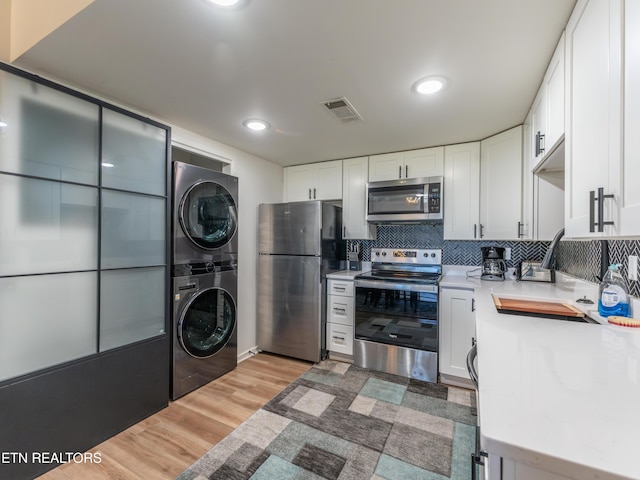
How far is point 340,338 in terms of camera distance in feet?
9.89

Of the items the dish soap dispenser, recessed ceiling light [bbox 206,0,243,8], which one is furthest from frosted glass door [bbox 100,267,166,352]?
the dish soap dispenser

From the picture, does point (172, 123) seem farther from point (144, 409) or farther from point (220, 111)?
point (144, 409)

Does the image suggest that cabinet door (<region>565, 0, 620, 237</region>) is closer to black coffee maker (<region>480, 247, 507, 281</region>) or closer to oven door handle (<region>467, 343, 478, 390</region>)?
oven door handle (<region>467, 343, 478, 390</region>)

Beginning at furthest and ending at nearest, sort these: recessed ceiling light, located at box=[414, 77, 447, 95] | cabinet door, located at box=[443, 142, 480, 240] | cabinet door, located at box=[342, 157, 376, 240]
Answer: cabinet door, located at box=[342, 157, 376, 240] < cabinet door, located at box=[443, 142, 480, 240] < recessed ceiling light, located at box=[414, 77, 447, 95]

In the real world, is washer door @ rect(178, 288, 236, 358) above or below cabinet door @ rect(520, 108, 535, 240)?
below

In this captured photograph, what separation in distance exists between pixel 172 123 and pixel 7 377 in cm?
201

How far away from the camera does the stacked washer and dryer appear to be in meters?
2.28

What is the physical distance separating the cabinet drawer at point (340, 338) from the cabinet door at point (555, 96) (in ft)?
7.53

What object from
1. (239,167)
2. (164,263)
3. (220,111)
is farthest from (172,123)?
(164,263)

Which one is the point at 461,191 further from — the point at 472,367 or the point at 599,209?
the point at 472,367

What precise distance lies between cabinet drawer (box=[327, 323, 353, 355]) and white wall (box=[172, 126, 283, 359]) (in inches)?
36.3

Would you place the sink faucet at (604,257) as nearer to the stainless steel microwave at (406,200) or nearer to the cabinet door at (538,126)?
the cabinet door at (538,126)

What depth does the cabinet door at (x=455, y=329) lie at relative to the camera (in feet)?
8.02

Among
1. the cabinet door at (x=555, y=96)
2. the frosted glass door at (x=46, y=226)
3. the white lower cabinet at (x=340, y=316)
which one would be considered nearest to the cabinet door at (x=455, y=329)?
the white lower cabinet at (x=340, y=316)
